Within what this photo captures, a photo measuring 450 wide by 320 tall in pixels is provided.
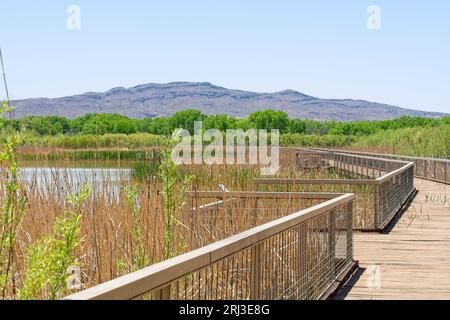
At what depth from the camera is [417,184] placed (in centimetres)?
2502

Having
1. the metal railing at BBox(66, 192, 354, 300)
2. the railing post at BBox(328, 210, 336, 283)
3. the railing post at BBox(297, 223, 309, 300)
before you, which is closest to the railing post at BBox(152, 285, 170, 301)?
the metal railing at BBox(66, 192, 354, 300)

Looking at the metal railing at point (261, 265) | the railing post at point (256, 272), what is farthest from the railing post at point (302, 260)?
the railing post at point (256, 272)

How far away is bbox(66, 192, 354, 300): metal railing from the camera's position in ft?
10.9

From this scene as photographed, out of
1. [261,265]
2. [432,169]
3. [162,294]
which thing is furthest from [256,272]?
[432,169]

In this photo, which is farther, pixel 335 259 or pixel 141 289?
pixel 335 259

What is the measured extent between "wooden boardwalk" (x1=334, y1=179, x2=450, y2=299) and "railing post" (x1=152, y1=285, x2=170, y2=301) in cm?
409

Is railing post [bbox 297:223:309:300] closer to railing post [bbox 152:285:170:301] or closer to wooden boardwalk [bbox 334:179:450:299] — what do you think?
wooden boardwalk [bbox 334:179:450:299]

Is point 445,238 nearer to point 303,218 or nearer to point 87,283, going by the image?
point 303,218

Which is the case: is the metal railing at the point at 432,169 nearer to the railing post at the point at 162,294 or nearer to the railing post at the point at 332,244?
the railing post at the point at 332,244

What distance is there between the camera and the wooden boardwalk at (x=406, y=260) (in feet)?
25.2

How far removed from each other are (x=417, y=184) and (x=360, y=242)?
14041 mm
